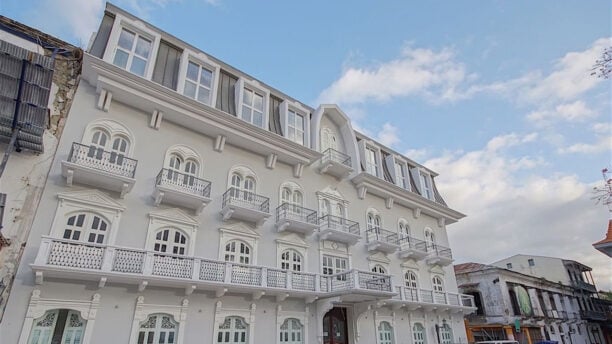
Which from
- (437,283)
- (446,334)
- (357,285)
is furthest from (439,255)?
(357,285)

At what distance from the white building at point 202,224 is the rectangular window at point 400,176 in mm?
2808

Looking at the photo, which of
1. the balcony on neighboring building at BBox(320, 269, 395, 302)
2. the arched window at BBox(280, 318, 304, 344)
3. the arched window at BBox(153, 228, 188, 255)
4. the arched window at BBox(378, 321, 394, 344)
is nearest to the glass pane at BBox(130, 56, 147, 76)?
the arched window at BBox(153, 228, 188, 255)

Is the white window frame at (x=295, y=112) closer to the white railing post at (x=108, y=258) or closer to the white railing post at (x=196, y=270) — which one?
the white railing post at (x=196, y=270)

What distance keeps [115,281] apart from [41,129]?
5.36 metres

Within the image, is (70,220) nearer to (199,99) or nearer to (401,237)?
(199,99)

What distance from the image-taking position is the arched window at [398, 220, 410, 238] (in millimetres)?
21369

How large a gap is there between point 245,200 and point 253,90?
5816 millimetres

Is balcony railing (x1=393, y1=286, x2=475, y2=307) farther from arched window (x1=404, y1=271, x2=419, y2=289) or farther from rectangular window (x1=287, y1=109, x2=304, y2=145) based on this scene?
rectangular window (x1=287, y1=109, x2=304, y2=145)

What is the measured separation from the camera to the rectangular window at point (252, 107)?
1625 cm

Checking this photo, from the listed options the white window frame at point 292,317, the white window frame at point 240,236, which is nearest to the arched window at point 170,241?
the white window frame at point 240,236

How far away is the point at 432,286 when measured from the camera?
2116 cm

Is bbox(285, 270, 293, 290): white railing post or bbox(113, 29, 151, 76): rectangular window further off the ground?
bbox(113, 29, 151, 76): rectangular window

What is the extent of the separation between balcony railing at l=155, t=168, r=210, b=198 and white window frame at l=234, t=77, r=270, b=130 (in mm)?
3519

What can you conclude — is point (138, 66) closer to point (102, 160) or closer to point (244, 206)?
point (102, 160)
